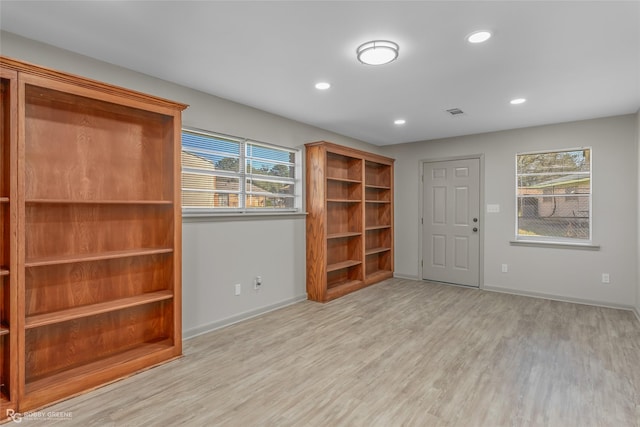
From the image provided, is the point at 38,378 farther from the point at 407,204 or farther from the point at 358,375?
the point at 407,204

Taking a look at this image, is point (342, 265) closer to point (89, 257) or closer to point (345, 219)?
point (345, 219)

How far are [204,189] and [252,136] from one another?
34.8 inches

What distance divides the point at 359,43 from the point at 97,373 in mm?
A: 3020

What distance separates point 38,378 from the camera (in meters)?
2.34

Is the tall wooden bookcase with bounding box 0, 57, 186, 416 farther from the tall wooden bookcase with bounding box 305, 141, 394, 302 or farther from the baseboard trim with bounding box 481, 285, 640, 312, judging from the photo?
the baseboard trim with bounding box 481, 285, 640, 312

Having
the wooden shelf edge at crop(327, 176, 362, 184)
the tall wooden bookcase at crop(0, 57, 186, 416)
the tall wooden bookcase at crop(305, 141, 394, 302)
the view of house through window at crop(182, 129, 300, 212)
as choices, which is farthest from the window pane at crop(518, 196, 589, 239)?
the tall wooden bookcase at crop(0, 57, 186, 416)

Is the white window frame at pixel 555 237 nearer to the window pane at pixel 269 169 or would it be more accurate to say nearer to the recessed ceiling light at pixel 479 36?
the recessed ceiling light at pixel 479 36

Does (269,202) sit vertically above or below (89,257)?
above

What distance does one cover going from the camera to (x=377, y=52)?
241 cm

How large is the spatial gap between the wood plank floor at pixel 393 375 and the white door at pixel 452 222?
148 cm

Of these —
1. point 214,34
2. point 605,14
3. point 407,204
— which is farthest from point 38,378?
point 407,204

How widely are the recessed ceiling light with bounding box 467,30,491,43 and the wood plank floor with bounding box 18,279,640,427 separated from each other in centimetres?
245

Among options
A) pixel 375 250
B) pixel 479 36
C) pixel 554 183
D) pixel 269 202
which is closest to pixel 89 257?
pixel 269 202

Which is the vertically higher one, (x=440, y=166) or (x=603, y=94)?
(x=603, y=94)
